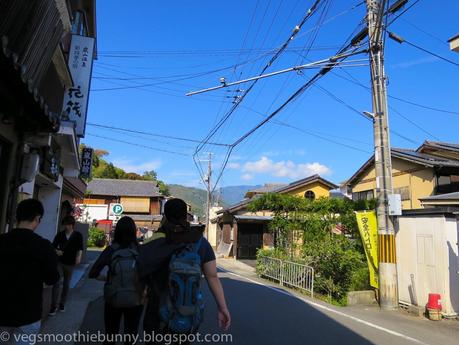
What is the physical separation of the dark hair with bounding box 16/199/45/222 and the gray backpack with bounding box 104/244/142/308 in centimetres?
110

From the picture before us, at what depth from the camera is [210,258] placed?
142 inches

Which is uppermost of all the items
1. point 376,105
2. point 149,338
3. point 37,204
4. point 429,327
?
point 376,105

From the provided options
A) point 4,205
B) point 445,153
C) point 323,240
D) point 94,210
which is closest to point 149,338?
point 4,205

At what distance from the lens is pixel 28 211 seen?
3506 mm

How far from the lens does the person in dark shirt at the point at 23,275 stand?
3.26 m

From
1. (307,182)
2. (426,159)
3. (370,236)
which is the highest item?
(307,182)

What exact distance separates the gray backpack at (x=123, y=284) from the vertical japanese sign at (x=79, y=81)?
728 cm

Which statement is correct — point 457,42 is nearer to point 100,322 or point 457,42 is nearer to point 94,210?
point 100,322

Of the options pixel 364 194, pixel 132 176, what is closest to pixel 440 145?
pixel 364 194

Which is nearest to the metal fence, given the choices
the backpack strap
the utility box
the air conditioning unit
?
the utility box

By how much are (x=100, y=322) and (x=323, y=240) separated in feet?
28.2

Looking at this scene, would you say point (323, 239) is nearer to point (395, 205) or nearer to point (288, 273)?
point (288, 273)

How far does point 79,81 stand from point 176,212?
8.66m

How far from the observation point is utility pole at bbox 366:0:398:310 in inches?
429
